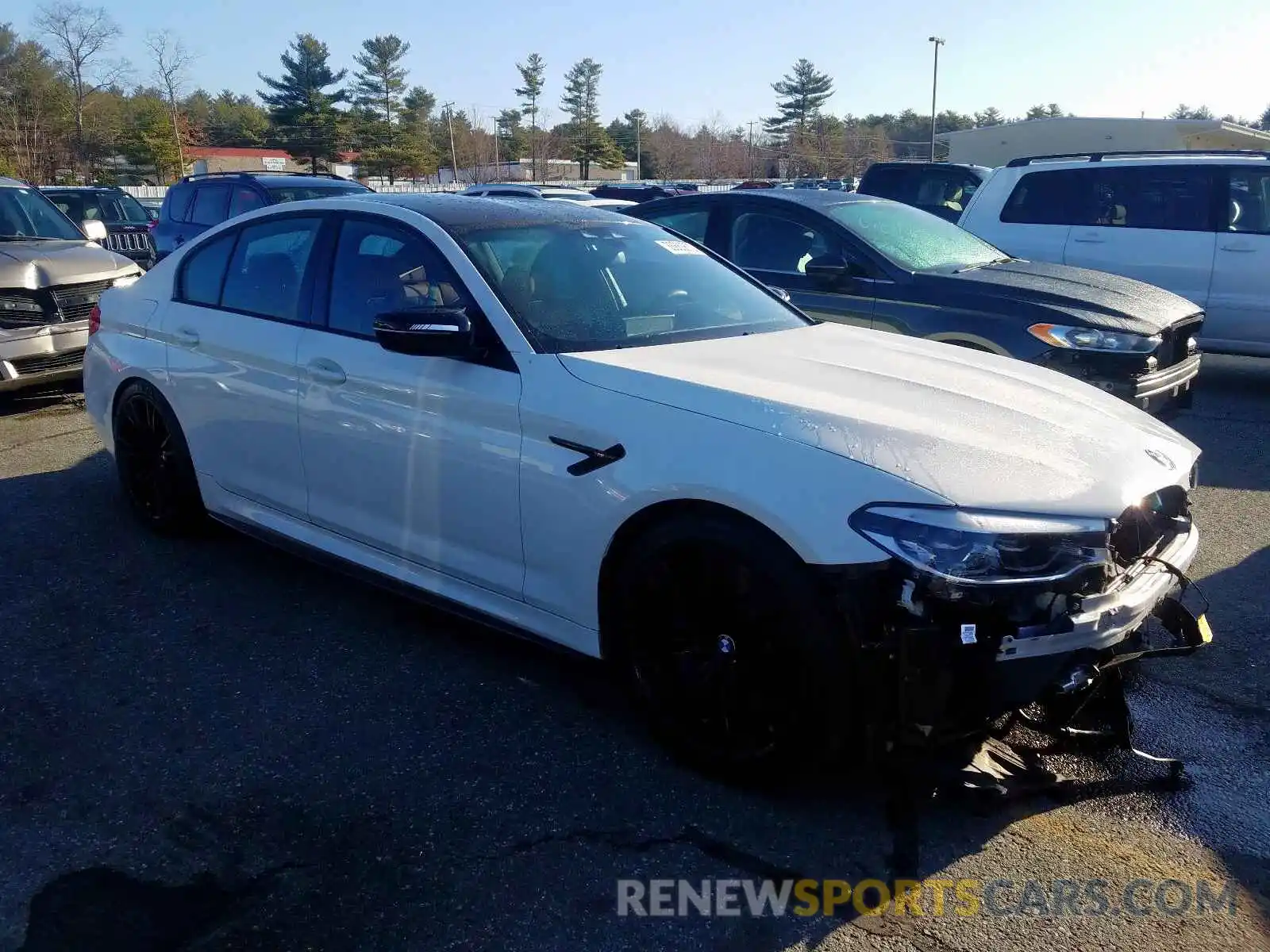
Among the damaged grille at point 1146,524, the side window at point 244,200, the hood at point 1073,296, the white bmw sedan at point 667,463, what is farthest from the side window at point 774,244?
the side window at point 244,200

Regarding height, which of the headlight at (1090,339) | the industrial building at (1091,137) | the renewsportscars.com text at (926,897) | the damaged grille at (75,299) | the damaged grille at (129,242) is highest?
the industrial building at (1091,137)

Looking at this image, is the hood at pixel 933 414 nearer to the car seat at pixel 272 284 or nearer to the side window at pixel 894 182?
the car seat at pixel 272 284

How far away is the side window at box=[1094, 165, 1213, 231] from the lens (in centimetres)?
875

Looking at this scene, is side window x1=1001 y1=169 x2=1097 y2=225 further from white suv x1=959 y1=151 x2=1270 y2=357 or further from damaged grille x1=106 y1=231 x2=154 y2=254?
damaged grille x1=106 y1=231 x2=154 y2=254

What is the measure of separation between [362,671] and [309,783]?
2.46 ft

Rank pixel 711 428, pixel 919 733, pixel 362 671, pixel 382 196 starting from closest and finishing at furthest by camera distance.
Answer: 1. pixel 919 733
2. pixel 711 428
3. pixel 362 671
4. pixel 382 196

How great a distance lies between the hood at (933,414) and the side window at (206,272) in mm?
2192

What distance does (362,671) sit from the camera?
3891 millimetres

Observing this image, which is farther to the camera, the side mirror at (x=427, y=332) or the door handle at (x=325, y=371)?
the door handle at (x=325, y=371)

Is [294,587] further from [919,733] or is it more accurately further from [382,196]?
[919,733]

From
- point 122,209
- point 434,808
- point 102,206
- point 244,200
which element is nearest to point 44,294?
point 244,200

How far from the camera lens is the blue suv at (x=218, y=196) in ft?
40.9

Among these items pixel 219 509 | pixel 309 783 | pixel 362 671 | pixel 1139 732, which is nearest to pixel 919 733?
pixel 1139 732

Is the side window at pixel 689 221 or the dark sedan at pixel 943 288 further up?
the side window at pixel 689 221
